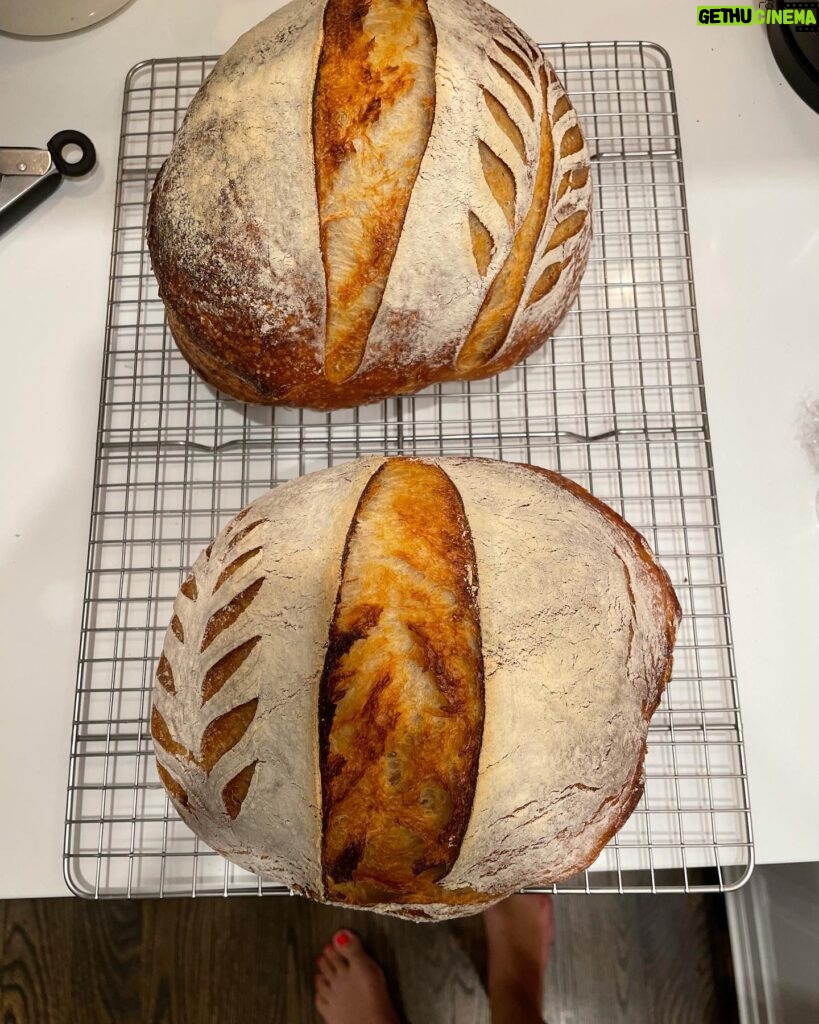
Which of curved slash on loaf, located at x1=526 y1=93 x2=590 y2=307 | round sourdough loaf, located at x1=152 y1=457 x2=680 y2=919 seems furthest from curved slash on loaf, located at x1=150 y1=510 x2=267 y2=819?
curved slash on loaf, located at x1=526 y1=93 x2=590 y2=307

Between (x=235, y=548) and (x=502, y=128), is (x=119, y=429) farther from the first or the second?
(x=502, y=128)

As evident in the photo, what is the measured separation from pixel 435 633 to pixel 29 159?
3.28 feet

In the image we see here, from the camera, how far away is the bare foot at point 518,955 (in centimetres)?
143

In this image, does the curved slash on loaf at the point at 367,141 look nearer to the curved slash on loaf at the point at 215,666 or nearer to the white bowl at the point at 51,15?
the curved slash on loaf at the point at 215,666

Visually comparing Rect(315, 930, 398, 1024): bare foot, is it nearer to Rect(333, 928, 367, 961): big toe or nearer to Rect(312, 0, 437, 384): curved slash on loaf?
Rect(333, 928, 367, 961): big toe

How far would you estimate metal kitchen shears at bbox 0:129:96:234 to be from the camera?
3.93 feet

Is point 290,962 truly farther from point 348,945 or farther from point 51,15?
point 51,15

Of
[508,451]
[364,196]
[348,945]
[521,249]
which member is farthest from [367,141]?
[348,945]

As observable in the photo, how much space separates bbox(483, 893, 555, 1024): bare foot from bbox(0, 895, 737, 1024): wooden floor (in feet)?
0.15

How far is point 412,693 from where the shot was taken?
2.50 ft

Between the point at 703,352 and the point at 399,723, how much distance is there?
30.1 inches

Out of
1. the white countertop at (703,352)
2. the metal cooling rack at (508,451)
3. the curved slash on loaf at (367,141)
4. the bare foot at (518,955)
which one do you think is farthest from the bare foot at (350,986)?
the curved slash on loaf at (367,141)

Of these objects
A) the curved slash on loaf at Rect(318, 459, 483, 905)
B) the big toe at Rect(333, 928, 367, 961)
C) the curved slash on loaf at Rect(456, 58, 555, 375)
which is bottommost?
the big toe at Rect(333, 928, 367, 961)

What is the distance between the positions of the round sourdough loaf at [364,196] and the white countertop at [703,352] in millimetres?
315
